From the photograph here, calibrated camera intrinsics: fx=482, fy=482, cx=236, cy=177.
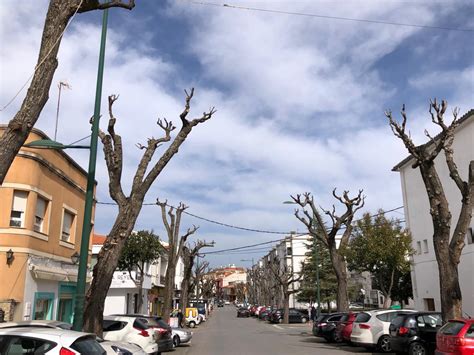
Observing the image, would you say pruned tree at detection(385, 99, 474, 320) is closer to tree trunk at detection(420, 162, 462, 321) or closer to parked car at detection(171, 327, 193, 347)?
tree trunk at detection(420, 162, 462, 321)

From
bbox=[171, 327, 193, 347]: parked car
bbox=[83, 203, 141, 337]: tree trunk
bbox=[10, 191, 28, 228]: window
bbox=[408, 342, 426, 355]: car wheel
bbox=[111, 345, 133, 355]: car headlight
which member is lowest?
bbox=[171, 327, 193, 347]: parked car

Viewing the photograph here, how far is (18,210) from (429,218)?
24656 millimetres

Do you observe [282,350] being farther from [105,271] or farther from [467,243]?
[467,243]

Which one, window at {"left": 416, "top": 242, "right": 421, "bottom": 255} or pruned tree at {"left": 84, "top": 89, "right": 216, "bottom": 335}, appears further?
window at {"left": 416, "top": 242, "right": 421, "bottom": 255}

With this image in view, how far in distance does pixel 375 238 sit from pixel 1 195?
2291 centimetres

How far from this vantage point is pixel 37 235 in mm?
16906

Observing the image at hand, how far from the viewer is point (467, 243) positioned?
2656cm

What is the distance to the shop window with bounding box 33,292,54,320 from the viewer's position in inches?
669

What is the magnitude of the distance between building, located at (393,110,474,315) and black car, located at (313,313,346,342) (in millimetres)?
8202

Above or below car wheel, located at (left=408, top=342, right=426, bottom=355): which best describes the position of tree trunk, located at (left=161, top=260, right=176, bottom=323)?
above

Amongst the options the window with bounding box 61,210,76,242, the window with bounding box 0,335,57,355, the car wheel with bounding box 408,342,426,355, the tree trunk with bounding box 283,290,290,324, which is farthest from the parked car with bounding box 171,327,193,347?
the tree trunk with bounding box 283,290,290,324

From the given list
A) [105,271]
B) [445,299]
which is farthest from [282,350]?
[105,271]

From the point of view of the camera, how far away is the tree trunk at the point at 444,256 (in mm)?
14258

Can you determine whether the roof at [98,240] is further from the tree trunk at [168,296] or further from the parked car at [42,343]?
the parked car at [42,343]
